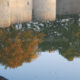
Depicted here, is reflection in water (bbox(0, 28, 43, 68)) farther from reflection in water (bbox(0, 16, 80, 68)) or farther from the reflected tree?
the reflected tree

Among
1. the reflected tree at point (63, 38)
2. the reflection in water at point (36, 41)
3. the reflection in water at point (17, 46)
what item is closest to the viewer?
the reflection in water at point (17, 46)

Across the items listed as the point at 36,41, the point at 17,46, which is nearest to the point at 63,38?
the point at 36,41

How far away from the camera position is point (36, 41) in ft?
48.4

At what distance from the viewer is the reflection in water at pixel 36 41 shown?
12.0 meters

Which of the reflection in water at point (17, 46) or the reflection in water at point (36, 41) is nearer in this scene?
the reflection in water at point (17, 46)

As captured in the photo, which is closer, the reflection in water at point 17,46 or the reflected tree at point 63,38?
the reflection in water at point 17,46

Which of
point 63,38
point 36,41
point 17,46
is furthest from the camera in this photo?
point 63,38

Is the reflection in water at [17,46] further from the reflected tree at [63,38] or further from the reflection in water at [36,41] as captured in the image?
the reflected tree at [63,38]

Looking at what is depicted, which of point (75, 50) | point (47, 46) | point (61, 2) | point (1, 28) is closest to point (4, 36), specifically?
point (1, 28)

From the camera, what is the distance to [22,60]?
1152cm

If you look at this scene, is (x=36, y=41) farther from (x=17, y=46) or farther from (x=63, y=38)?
(x=63, y=38)

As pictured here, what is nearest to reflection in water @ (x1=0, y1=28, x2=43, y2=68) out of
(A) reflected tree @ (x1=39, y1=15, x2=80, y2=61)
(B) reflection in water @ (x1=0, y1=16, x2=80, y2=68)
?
(B) reflection in water @ (x1=0, y1=16, x2=80, y2=68)

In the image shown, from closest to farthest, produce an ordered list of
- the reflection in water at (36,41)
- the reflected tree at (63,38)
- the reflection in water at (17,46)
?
the reflection in water at (17,46)
the reflection in water at (36,41)
the reflected tree at (63,38)

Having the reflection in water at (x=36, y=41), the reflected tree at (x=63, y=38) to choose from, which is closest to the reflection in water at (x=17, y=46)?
the reflection in water at (x=36, y=41)
